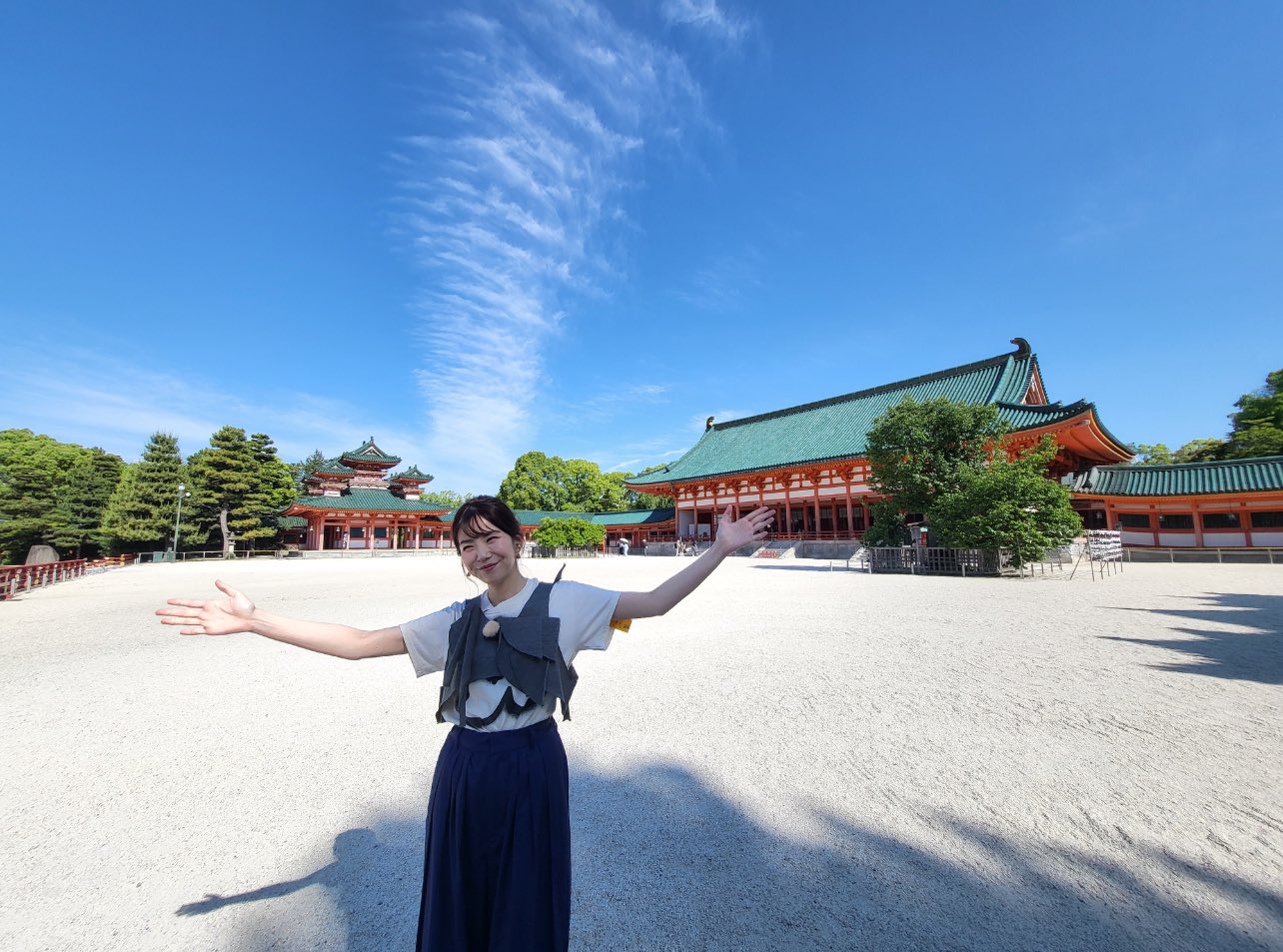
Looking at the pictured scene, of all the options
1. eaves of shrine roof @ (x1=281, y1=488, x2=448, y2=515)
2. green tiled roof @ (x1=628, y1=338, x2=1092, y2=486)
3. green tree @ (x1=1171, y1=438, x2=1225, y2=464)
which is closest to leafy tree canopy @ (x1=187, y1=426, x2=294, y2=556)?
eaves of shrine roof @ (x1=281, y1=488, x2=448, y2=515)

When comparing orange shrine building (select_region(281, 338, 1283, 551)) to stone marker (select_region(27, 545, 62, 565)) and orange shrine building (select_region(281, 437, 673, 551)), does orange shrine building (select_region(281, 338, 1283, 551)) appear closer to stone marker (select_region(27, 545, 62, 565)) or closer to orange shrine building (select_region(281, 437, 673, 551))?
orange shrine building (select_region(281, 437, 673, 551))

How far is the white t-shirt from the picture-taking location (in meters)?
1.56

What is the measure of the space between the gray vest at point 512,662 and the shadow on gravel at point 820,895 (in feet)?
4.18

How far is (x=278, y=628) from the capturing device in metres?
1.59

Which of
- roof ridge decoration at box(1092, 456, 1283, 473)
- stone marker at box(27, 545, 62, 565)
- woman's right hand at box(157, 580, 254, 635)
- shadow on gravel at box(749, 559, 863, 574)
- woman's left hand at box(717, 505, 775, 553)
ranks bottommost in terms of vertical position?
shadow on gravel at box(749, 559, 863, 574)

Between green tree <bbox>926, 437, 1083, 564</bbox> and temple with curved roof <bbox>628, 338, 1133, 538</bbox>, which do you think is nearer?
green tree <bbox>926, 437, 1083, 564</bbox>

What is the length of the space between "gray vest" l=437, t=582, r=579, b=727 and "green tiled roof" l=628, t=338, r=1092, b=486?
2229 centimetres

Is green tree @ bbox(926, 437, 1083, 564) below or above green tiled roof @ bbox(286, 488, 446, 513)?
below

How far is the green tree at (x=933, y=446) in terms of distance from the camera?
15656 mm

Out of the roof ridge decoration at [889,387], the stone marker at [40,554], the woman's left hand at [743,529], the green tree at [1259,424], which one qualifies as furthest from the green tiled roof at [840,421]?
the stone marker at [40,554]

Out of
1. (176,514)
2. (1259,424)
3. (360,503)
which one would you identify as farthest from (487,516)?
(360,503)

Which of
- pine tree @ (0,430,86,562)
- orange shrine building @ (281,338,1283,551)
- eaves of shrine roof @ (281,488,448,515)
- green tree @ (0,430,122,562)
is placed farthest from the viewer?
eaves of shrine roof @ (281,488,448,515)

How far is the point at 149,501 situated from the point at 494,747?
41.2 m

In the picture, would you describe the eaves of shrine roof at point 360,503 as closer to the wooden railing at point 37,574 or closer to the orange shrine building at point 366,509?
the orange shrine building at point 366,509
